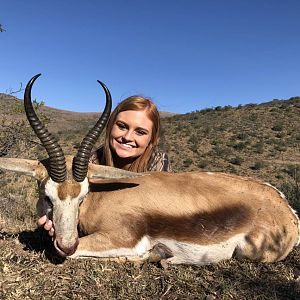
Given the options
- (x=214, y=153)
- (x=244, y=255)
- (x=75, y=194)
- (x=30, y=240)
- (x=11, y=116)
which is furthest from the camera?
(x=214, y=153)

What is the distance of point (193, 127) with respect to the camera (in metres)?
31.3

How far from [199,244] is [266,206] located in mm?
955

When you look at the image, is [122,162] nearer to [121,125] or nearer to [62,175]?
[121,125]

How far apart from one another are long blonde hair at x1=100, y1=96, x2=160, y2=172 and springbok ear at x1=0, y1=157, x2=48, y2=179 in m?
1.35

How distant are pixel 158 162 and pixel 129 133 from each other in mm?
826

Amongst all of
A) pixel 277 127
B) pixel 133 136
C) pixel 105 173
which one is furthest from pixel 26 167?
pixel 277 127

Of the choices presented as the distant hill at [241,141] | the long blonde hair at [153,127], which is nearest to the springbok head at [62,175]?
the long blonde hair at [153,127]

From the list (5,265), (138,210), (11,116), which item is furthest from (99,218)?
(11,116)

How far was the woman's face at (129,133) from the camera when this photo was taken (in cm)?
557

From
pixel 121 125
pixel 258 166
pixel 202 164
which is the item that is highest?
pixel 121 125

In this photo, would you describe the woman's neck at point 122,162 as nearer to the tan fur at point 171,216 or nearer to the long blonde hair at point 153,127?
the long blonde hair at point 153,127

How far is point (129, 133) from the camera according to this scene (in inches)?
218

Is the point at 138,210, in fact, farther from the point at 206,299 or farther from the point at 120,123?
the point at 120,123

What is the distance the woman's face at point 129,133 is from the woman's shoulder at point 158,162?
39cm
